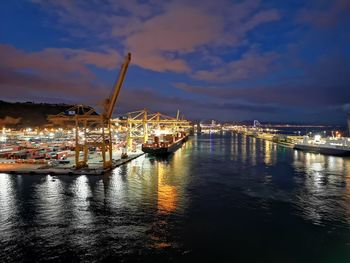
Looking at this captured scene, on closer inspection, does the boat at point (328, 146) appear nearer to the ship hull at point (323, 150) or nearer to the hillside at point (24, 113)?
the ship hull at point (323, 150)

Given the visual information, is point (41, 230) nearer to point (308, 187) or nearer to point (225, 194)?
point (225, 194)

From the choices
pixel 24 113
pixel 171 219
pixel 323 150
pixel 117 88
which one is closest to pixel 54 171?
pixel 117 88

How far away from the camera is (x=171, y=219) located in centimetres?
2047

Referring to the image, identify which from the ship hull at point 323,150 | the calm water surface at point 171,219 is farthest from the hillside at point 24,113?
the calm water surface at point 171,219

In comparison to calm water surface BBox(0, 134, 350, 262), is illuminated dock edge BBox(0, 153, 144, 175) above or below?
above

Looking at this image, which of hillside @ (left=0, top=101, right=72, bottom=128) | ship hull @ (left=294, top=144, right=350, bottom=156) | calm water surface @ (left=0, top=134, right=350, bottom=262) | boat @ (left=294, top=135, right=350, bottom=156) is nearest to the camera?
calm water surface @ (left=0, top=134, right=350, bottom=262)

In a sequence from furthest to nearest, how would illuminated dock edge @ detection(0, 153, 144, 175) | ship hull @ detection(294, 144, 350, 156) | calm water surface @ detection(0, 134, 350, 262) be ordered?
ship hull @ detection(294, 144, 350, 156) < illuminated dock edge @ detection(0, 153, 144, 175) < calm water surface @ detection(0, 134, 350, 262)

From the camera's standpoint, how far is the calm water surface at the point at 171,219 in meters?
15.6

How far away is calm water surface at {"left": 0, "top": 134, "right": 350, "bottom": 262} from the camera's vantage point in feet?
51.3

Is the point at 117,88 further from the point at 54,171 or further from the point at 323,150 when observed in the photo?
the point at 323,150

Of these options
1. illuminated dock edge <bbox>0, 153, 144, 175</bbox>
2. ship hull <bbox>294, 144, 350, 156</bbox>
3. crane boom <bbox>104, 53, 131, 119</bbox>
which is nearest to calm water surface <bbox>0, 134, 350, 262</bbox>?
illuminated dock edge <bbox>0, 153, 144, 175</bbox>

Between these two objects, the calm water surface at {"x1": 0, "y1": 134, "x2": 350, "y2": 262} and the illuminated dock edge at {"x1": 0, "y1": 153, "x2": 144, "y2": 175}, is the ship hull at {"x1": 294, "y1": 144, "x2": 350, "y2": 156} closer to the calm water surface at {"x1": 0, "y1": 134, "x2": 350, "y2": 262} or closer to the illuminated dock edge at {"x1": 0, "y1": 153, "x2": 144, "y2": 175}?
the calm water surface at {"x1": 0, "y1": 134, "x2": 350, "y2": 262}

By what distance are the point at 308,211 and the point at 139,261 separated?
543 inches

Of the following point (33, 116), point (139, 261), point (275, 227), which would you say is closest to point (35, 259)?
point (139, 261)
